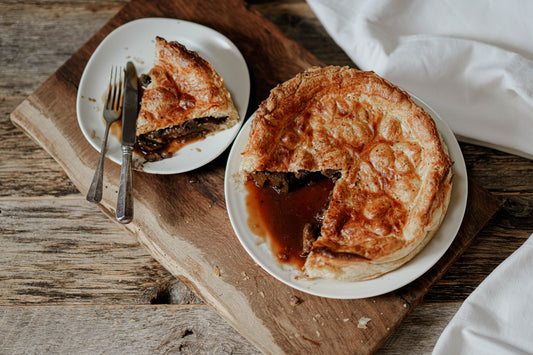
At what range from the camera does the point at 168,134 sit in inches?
178

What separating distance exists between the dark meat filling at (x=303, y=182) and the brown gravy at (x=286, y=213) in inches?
0.7

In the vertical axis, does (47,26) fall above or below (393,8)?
below

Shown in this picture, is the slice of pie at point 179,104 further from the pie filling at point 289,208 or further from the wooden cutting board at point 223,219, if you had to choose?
the pie filling at point 289,208

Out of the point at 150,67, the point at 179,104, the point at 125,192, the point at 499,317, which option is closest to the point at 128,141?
the point at 125,192

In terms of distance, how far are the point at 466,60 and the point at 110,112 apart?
3498 mm

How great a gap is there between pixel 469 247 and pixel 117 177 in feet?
11.1

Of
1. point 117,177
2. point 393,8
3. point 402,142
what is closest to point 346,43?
point 393,8

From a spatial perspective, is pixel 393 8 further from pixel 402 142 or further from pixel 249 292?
pixel 249 292

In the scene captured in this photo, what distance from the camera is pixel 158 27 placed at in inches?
197

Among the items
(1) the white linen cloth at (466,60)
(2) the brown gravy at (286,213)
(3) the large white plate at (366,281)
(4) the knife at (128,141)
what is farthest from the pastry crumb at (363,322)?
(4) the knife at (128,141)

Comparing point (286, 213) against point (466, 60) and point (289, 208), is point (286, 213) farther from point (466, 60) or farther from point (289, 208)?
point (466, 60)

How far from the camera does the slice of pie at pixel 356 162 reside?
11.7 feet

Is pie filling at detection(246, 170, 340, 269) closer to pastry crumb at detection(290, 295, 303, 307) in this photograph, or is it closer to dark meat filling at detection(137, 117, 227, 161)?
pastry crumb at detection(290, 295, 303, 307)

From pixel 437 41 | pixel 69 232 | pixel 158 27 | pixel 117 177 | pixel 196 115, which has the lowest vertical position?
pixel 69 232
